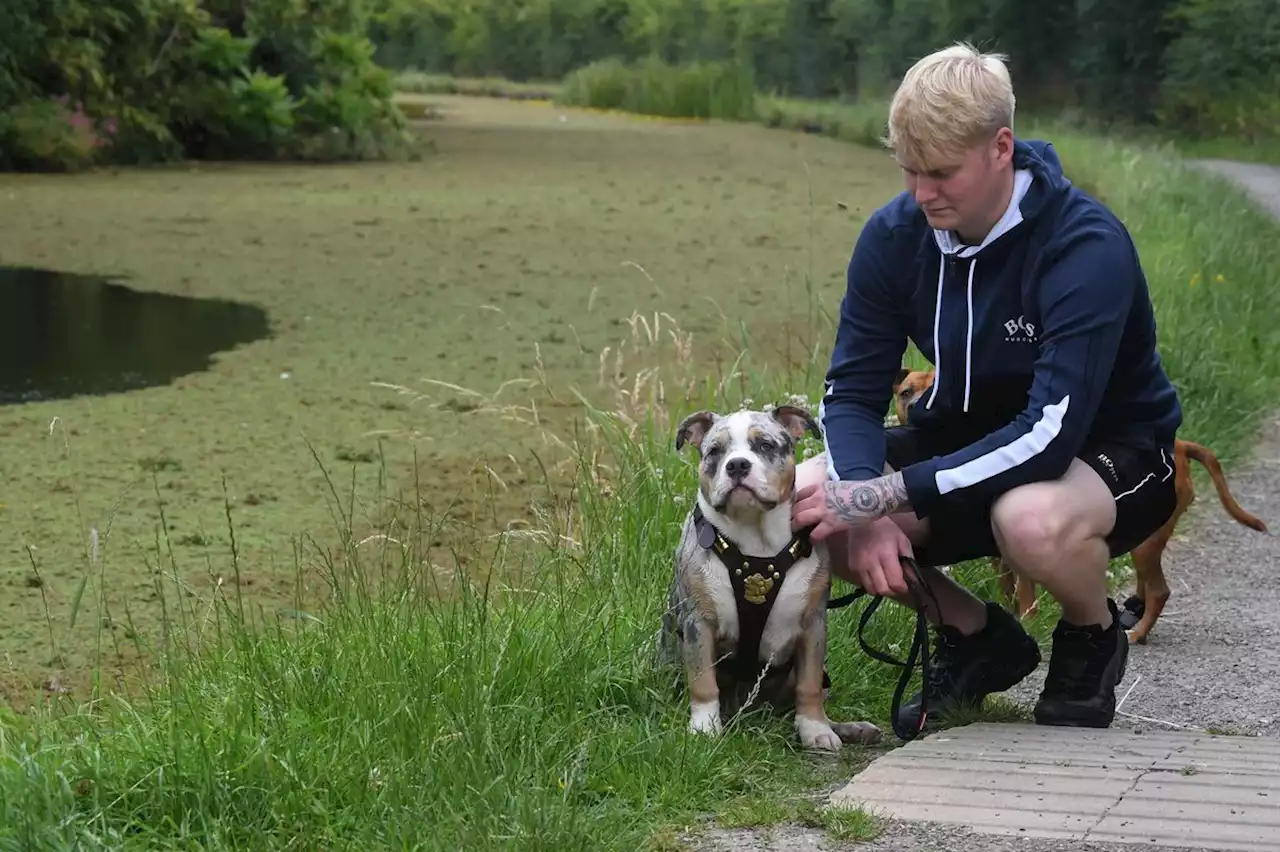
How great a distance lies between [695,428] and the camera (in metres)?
3.61

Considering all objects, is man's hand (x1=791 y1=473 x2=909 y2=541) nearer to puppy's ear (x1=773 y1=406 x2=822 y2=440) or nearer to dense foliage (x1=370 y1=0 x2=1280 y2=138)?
puppy's ear (x1=773 y1=406 x2=822 y2=440)

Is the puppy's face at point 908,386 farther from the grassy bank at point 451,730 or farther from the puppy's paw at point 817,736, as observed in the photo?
the puppy's paw at point 817,736

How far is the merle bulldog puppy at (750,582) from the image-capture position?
337 cm

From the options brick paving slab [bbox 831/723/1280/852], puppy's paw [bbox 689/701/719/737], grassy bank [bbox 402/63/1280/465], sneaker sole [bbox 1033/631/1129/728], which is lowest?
grassy bank [bbox 402/63/1280/465]

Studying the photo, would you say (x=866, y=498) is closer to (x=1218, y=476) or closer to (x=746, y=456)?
(x=746, y=456)

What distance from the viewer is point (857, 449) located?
11.7 feet

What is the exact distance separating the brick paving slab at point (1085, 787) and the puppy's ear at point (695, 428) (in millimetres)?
720

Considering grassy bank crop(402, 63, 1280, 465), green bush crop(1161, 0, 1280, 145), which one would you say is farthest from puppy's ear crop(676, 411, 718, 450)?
green bush crop(1161, 0, 1280, 145)

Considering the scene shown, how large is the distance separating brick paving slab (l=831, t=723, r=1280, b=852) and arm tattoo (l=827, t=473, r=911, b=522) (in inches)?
16.7

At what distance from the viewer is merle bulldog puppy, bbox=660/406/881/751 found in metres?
3.37

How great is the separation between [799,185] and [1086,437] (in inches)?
520

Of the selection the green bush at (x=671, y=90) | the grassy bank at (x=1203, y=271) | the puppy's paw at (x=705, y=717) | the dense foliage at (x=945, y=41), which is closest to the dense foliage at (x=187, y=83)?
the dense foliage at (x=945, y=41)

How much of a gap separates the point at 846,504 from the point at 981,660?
520 millimetres

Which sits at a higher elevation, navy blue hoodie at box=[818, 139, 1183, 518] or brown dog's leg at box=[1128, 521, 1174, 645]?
navy blue hoodie at box=[818, 139, 1183, 518]
